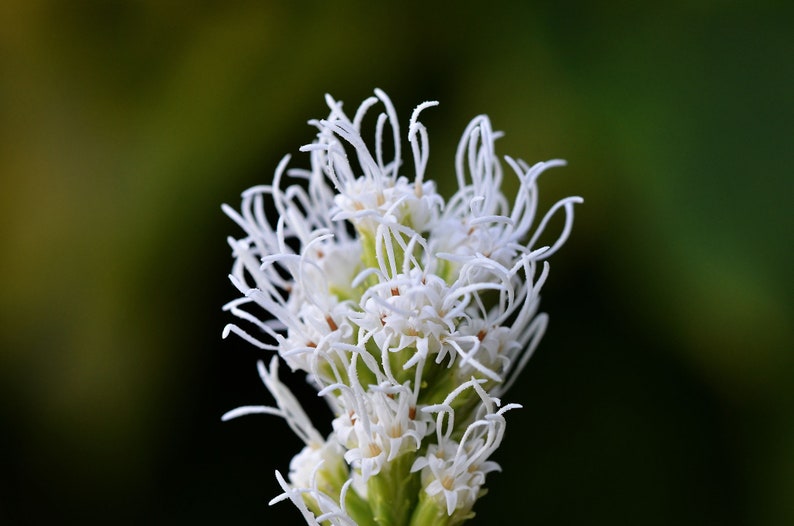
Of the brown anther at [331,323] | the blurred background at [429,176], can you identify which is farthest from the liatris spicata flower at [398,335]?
the blurred background at [429,176]

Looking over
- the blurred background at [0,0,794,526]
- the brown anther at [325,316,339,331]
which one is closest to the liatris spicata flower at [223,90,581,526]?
the brown anther at [325,316,339,331]

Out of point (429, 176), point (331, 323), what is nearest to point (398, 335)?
point (331, 323)

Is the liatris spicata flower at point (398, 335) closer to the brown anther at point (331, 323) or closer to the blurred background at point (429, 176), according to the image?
the brown anther at point (331, 323)

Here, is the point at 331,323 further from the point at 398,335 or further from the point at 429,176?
the point at 429,176

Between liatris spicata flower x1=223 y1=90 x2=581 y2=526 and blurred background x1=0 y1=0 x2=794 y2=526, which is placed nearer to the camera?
liatris spicata flower x1=223 y1=90 x2=581 y2=526

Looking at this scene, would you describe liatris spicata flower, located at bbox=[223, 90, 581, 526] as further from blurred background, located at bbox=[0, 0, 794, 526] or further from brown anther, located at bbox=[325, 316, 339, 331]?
blurred background, located at bbox=[0, 0, 794, 526]

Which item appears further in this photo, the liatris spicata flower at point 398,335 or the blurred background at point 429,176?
the blurred background at point 429,176
